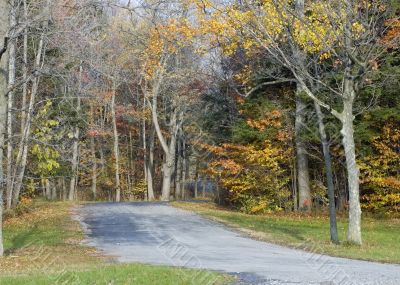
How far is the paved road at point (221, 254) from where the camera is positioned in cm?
1064

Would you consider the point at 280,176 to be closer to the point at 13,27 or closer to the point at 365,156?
the point at 365,156

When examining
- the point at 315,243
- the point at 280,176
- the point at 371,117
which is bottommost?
the point at 315,243

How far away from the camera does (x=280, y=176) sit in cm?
3183

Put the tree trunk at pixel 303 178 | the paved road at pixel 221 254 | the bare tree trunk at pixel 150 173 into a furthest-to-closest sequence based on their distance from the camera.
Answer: the bare tree trunk at pixel 150 173
the tree trunk at pixel 303 178
the paved road at pixel 221 254

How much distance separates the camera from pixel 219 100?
1350 inches

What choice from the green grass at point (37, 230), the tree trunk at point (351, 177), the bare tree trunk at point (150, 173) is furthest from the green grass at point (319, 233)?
the bare tree trunk at point (150, 173)

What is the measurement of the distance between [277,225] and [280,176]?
814cm

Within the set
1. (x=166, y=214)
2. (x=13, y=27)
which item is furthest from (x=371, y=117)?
(x=13, y=27)

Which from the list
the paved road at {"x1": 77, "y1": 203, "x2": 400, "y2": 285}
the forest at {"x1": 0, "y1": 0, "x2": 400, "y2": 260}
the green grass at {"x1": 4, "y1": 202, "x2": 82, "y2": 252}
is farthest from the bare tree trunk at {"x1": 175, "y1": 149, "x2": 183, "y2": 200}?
the paved road at {"x1": 77, "y1": 203, "x2": 400, "y2": 285}

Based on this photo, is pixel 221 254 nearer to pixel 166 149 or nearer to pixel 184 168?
pixel 166 149

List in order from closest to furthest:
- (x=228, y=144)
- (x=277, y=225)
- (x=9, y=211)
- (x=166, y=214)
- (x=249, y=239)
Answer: (x=249, y=239)
(x=277, y=225)
(x=9, y=211)
(x=166, y=214)
(x=228, y=144)

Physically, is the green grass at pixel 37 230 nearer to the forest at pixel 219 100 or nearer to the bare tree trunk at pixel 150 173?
the forest at pixel 219 100

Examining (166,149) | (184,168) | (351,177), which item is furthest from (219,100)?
(184,168)

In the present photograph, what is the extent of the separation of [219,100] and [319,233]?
15242mm
